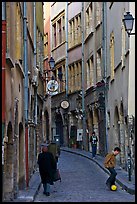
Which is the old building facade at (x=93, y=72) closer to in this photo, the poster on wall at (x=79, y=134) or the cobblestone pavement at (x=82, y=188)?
the poster on wall at (x=79, y=134)

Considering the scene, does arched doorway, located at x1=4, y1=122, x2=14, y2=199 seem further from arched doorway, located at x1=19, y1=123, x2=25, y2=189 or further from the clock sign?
the clock sign

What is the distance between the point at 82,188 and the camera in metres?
19.2

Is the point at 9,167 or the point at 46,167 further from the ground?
the point at 9,167

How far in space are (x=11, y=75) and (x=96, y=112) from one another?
20.5m

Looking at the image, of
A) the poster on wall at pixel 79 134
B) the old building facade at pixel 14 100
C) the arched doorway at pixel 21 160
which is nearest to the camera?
the old building facade at pixel 14 100

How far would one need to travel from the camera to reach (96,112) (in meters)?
35.3

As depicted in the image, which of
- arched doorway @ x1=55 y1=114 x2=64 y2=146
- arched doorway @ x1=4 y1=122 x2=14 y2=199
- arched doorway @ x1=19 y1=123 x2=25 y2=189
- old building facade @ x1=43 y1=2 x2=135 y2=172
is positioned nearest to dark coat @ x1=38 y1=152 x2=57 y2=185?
arched doorway @ x1=19 y1=123 x2=25 y2=189

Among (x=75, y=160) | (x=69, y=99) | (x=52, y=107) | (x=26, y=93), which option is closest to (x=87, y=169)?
(x=75, y=160)

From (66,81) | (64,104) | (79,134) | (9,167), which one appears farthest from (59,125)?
(9,167)

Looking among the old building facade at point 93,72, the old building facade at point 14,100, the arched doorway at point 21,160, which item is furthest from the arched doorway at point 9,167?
the old building facade at point 93,72

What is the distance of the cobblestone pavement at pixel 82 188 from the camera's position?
16294mm

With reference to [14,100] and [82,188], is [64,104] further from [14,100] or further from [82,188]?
[14,100]

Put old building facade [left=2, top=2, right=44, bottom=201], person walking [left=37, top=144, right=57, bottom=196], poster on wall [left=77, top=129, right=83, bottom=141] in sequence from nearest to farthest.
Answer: old building facade [left=2, top=2, right=44, bottom=201]
person walking [left=37, top=144, right=57, bottom=196]
poster on wall [left=77, top=129, right=83, bottom=141]

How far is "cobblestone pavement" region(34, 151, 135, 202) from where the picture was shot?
16.3 meters
